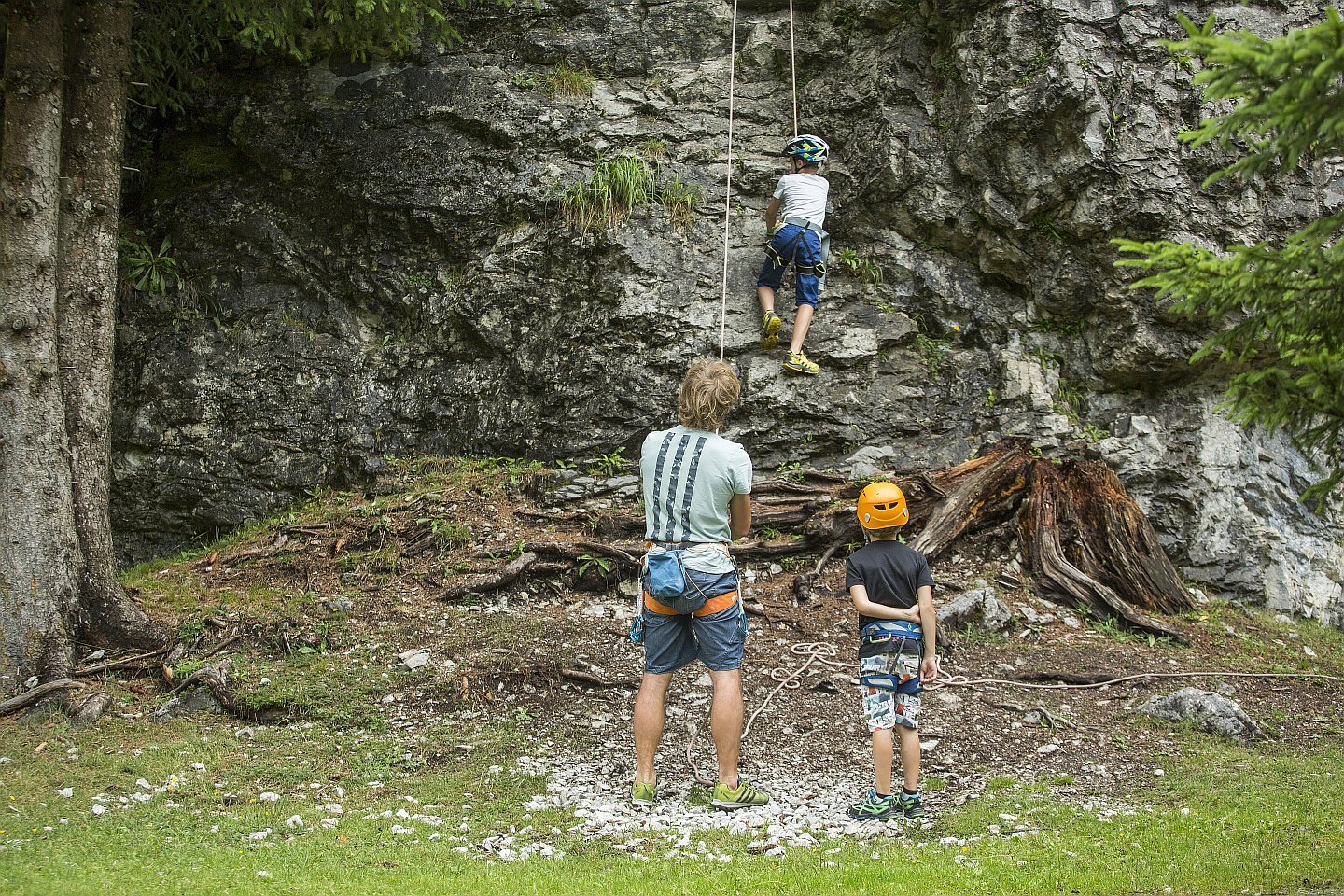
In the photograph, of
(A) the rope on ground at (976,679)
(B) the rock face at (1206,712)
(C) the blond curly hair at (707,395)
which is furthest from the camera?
(A) the rope on ground at (976,679)

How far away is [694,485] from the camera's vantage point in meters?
4.95

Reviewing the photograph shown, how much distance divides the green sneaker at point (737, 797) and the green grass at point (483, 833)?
1.21ft

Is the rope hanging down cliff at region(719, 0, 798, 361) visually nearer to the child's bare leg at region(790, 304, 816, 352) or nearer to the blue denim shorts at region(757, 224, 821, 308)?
the blue denim shorts at region(757, 224, 821, 308)

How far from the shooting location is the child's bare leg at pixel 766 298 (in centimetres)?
960

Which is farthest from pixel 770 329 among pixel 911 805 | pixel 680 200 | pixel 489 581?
pixel 911 805

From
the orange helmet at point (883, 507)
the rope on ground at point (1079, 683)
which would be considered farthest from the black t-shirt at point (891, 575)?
the rope on ground at point (1079, 683)

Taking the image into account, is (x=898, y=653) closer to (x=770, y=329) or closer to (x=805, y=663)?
(x=805, y=663)

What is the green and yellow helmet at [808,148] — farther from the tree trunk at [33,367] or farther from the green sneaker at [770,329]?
the tree trunk at [33,367]

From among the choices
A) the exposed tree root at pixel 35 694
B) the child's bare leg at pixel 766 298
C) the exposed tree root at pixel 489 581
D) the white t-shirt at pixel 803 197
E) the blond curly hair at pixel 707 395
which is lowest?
the exposed tree root at pixel 35 694

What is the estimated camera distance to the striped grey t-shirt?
4.94 meters

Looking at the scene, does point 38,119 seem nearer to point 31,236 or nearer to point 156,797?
point 31,236

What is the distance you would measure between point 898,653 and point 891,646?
0.05 metres

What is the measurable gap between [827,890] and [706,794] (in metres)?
1.38

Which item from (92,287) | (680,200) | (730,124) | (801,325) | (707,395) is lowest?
(707,395)
